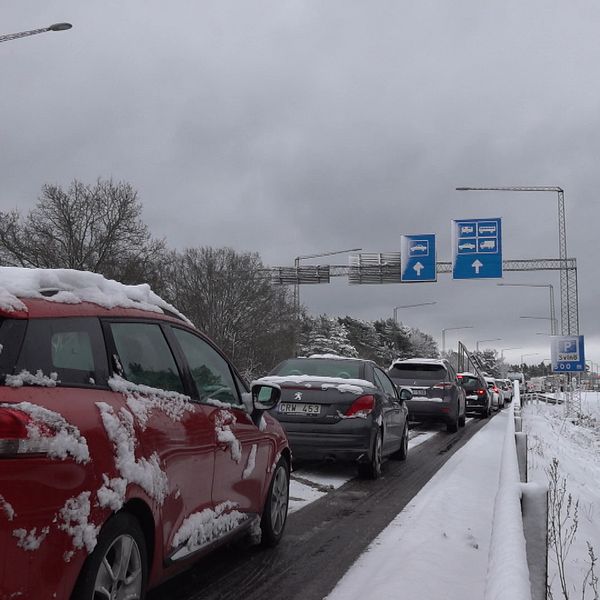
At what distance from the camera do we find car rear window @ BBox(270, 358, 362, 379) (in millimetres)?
9660

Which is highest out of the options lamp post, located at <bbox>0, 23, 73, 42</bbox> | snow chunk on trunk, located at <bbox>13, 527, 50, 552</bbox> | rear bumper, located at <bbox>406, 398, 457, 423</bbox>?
lamp post, located at <bbox>0, 23, 73, 42</bbox>

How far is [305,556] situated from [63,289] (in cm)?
306

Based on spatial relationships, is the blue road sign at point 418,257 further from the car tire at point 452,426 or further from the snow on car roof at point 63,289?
the snow on car roof at point 63,289

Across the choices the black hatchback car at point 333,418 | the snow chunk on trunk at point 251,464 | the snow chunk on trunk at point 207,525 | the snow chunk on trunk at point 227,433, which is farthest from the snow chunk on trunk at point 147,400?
the black hatchback car at point 333,418

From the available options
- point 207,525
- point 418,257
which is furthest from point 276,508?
point 418,257

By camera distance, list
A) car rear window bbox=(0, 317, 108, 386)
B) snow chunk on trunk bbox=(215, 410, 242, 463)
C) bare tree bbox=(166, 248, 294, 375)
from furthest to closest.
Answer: bare tree bbox=(166, 248, 294, 375) < snow chunk on trunk bbox=(215, 410, 242, 463) < car rear window bbox=(0, 317, 108, 386)

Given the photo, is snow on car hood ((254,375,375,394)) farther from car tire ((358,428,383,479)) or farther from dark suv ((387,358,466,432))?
dark suv ((387,358,466,432))

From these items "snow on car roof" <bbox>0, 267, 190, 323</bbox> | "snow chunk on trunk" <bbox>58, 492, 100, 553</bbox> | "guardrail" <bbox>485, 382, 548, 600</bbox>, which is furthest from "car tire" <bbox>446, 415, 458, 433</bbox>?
"snow chunk on trunk" <bbox>58, 492, 100, 553</bbox>

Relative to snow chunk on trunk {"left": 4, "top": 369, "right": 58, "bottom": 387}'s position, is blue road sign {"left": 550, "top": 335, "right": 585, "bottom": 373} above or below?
below

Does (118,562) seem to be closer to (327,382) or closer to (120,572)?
(120,572)

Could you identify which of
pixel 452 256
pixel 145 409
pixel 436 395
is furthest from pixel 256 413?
pixel 452 256

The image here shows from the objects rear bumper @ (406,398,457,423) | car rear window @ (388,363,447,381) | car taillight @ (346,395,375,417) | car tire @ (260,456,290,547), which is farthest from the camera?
car rear window @ (388,363,447,381)

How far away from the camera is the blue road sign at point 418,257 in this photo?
2648 cm

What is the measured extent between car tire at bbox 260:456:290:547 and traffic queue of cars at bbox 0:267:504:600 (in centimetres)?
3
